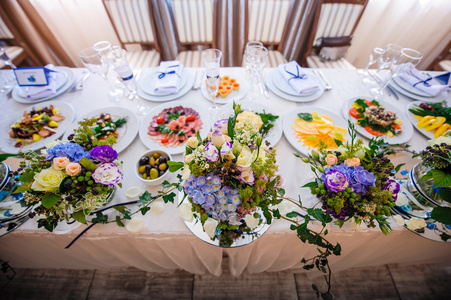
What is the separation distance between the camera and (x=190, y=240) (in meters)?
0.90

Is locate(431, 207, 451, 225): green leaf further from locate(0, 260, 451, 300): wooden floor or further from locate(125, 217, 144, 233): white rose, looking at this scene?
locate(0, 260, 451, 300): wooden floor

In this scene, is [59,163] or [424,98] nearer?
[59,163]

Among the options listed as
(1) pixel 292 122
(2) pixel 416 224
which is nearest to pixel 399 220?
(2) pixel 416 224

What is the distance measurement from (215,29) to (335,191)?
224 centimetres

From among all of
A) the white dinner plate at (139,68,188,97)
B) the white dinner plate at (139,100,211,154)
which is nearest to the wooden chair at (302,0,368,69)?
the white dinner plate at (139,68,188,97)

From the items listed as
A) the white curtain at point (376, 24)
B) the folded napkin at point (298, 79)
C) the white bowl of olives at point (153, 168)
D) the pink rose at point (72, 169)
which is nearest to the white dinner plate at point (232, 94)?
the folded napkin at point (298, 79)

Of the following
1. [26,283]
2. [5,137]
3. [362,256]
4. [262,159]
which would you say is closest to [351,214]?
[262,159]

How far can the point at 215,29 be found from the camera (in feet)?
7.52

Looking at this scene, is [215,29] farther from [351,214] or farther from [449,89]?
[351,214]

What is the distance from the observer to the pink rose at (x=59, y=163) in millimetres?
652

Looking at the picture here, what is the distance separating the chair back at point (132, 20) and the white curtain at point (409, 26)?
2.64 m

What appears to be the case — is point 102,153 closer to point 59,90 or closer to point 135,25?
point 59,90

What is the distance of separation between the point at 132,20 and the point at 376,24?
9.73ft

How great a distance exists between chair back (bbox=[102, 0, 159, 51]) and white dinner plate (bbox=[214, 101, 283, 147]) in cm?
165
